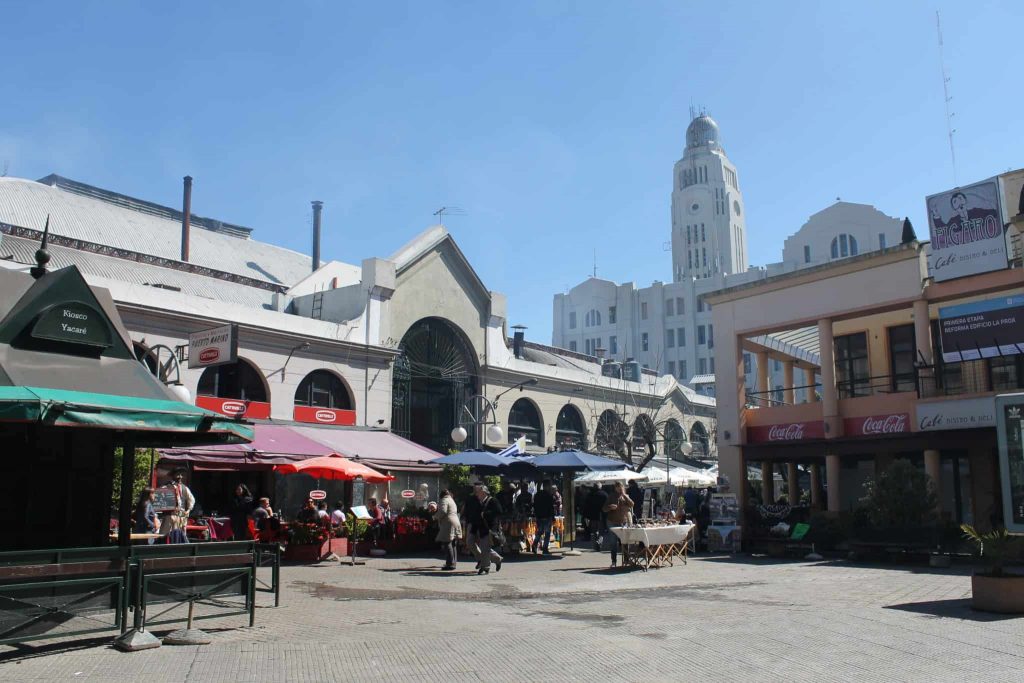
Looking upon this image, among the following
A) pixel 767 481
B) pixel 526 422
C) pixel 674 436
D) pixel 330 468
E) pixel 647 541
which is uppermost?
pixel 526 422

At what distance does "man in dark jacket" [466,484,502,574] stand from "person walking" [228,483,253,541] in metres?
5.30

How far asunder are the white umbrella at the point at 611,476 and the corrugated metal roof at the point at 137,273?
12694mm

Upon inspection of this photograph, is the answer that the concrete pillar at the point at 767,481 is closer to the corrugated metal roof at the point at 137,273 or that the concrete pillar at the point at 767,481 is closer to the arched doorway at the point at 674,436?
the arched doorway at the point at 674,436

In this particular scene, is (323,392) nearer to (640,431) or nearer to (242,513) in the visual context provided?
(242,513)

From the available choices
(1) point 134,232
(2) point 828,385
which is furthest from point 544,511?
(1) point 134,232

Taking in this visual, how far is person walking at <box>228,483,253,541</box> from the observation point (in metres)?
19.3

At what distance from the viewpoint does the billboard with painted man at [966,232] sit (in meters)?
21.5

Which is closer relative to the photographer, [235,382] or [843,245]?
[235,382]

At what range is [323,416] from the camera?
26.2m

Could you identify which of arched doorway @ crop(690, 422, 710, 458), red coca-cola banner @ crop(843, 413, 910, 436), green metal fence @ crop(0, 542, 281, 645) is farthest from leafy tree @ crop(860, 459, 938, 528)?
arched doorway @ crop(690, 422, 710, 458)

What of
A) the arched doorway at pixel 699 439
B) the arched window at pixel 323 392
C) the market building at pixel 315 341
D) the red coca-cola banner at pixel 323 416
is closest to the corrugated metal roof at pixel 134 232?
the market building at pixel 315 341

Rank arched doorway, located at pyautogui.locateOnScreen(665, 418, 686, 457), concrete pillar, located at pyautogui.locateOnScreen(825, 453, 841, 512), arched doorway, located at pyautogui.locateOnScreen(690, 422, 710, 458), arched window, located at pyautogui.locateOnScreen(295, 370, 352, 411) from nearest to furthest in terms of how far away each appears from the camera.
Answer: concrete pillar, located at pyautogui.locateOnScreen(825, 453, 841, 512), arched window, located at pyautogui.locateOnScreen(295, 370, 352, 411), arched doorway, located at pyautogui.locateOnScreen(665, 418, 686, 457), arched doorway, located at pyautogui.locateOnScreen(690, 422, 710, 458)

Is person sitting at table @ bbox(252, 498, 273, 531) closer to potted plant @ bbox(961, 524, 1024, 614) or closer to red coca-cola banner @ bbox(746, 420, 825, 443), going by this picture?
potted plant @ bbox(961, 524, 1024, 614)

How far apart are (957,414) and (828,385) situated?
370 centimetres
